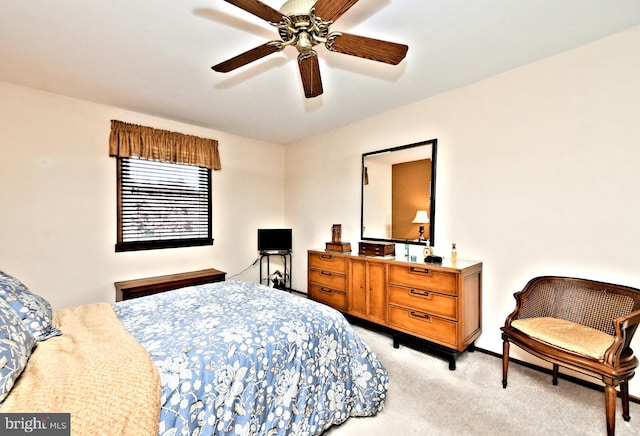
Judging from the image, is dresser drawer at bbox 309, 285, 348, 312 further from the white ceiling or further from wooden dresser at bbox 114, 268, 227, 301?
the white ceiling

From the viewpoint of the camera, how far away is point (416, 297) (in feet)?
8.85

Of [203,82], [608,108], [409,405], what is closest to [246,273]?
[203,82]

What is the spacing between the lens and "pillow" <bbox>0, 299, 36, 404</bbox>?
0.97 meters

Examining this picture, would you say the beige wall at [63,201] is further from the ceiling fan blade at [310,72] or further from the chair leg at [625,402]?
the chair leg at [625,402]

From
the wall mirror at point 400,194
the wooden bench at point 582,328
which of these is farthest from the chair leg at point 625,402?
the wall mirror at point 400,194

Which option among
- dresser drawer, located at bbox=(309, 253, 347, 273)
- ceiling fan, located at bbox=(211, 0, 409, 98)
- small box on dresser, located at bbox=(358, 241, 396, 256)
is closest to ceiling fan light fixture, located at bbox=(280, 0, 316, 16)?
ceiling fan, located at bbox=(211, 0, 409, 98)

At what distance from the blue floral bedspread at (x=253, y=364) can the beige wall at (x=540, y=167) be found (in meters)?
1.67

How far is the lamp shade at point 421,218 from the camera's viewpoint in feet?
10.3

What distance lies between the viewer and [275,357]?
1.49m

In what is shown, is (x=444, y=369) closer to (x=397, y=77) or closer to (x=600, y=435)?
(x=600, y=435)

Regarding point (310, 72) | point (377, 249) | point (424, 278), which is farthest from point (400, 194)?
point (310, 72)

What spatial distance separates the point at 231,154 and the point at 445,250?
3.30 meters

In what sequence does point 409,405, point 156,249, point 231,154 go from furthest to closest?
1. point 231,154
2. point 156,249
3. point 409,405

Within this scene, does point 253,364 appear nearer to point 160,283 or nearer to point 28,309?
point 28,309
